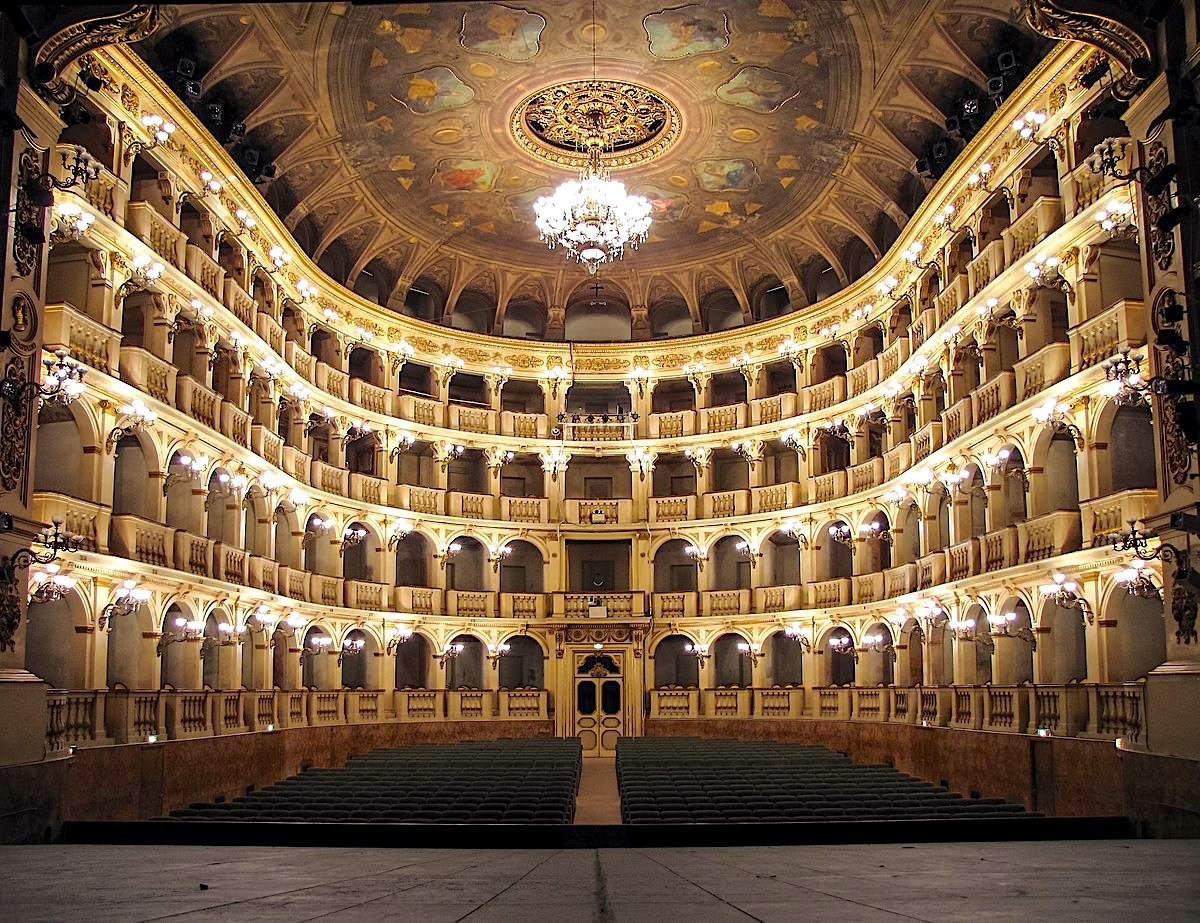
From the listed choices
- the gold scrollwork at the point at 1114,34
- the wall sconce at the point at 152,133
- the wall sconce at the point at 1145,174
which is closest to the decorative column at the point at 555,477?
the wall sconce at the point at 152,133

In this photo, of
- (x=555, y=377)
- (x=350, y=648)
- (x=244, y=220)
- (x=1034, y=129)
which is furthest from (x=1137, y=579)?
(x=555, y=377)

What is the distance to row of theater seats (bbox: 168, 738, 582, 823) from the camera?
55.3ft

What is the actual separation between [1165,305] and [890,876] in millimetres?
8816

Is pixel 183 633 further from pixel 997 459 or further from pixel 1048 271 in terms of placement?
pixel 1048 271

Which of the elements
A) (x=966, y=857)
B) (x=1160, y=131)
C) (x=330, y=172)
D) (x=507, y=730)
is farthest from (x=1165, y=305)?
(x=507, y=730)

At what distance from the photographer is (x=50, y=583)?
61.6 ft

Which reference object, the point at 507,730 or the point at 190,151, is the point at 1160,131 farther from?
the point at 507,730

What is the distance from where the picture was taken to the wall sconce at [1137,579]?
60.0 ft

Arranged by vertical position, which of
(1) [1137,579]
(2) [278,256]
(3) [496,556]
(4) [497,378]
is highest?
(2) [278,256]

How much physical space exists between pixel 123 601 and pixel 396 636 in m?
16.1

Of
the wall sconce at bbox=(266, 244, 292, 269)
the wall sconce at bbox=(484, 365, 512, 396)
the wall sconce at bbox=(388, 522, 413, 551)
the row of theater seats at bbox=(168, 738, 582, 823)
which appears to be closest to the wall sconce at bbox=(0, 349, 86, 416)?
the row of theater seats at bbox=(168, 738, 582, 823)

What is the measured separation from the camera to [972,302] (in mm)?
26266

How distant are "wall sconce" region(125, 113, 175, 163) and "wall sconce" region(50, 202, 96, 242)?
8.60 ft

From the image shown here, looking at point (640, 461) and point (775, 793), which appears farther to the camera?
point (640, 461)
